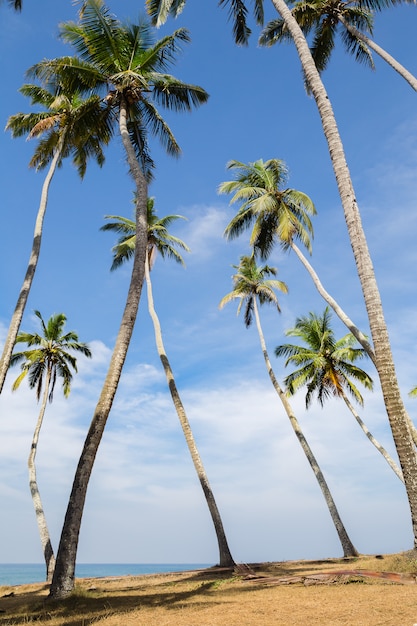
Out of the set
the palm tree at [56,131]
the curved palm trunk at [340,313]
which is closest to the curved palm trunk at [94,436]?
the palm tree at [56,131]

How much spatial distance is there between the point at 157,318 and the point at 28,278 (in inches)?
360

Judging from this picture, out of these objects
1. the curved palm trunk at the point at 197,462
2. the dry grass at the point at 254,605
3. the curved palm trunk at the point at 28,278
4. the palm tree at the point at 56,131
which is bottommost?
the dry grass at the point at 254,605

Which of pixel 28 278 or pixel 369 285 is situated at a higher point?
pixel 28 278

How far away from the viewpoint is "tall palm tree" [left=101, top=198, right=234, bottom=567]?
18.9 m

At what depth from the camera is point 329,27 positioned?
1903 cm

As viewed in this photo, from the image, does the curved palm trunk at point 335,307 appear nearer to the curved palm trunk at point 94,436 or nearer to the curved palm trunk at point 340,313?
the curved palm trunk at point 340,313

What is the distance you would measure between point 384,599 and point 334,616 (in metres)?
1.20

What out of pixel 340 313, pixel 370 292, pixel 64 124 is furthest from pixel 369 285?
pixel 64 124

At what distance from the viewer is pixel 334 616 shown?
6.36 meters

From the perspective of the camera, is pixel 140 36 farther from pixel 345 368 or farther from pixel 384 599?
pixel 345 368

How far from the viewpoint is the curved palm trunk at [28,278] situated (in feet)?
45.0

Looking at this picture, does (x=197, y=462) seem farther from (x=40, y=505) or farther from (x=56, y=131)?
(x=56, y=131)

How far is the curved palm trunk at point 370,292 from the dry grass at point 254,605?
189 cm

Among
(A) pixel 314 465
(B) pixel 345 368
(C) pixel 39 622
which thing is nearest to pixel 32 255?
(C) pixel 39 622
